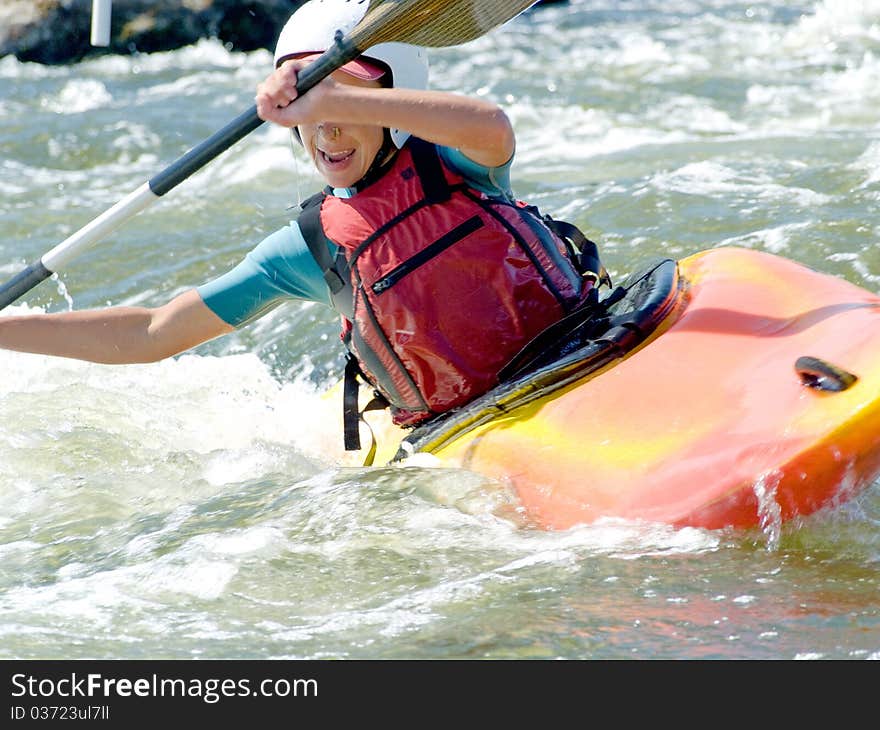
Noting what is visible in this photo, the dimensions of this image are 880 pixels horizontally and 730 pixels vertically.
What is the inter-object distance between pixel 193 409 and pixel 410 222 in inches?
64.3

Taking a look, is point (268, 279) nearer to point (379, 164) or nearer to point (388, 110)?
point (379, 164)

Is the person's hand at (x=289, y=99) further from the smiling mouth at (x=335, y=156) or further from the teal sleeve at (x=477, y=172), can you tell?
the teal sleeve at (x=477, y=172)

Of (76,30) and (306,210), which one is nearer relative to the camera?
(306,210)

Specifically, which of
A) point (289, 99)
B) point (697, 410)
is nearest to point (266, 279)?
point (289, 99)

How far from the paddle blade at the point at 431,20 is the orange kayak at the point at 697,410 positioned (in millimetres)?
731

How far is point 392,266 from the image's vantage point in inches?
115

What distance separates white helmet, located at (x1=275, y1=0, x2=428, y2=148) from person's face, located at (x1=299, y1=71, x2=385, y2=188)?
0.05 meters

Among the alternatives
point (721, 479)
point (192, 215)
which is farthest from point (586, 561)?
point (192, 215)

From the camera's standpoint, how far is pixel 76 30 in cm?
1212

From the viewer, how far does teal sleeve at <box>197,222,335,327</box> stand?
305cm

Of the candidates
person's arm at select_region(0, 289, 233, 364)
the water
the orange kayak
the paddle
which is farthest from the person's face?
the water

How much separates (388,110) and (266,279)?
2.07 ft

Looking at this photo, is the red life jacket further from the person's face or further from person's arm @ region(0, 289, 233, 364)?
person's arm @ region(0, 289, 233, 364)
